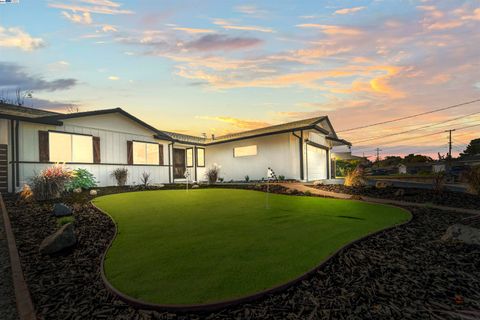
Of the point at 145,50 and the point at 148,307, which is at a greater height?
the point at 145,50

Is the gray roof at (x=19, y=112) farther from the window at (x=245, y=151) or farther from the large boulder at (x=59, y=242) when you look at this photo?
the window at (x=245, y=151)

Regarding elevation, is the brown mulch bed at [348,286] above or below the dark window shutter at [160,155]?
below

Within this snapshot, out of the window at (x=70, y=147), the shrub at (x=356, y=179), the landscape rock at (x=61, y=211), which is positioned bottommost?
the landscape rock at (x=61, y=211)

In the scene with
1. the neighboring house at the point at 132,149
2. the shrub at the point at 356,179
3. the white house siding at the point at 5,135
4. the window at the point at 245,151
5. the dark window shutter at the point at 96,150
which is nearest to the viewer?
the white house siding at the point at 5,135

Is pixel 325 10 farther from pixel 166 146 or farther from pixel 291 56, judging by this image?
pixel 166 146

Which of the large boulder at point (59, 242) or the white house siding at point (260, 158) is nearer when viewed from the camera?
the large boulder at point (59, 242)

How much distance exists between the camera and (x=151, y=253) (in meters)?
4.33

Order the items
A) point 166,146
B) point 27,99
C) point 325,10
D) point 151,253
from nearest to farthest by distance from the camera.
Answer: point 151,253
point 325,10
point 166,146
point 27,99

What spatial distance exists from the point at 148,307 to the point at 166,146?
1805 cm

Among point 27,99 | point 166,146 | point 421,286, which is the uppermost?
point 27,99

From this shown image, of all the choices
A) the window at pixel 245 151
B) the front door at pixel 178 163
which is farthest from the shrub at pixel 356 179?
the front door at pixel 178 163

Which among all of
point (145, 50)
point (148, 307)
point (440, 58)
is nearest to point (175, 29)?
point (145, 50)

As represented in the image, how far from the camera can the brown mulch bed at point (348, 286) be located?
2.91 m

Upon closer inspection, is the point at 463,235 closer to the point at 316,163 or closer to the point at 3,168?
the point at 3,168
